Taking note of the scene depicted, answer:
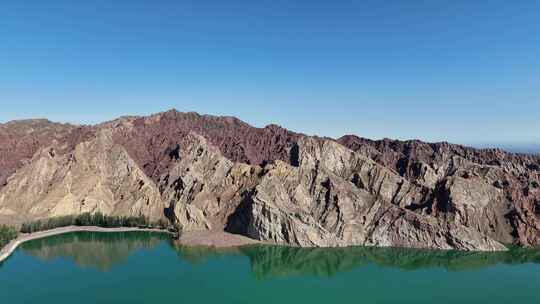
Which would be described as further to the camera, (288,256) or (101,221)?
(101,221)

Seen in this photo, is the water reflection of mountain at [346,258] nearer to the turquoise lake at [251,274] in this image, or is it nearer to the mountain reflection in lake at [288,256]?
the mountain reflection in lake at [288,256]

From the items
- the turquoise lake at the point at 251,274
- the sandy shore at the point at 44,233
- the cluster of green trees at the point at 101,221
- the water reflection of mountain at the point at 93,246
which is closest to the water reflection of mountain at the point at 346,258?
the turquoise lake at the point at 251,274

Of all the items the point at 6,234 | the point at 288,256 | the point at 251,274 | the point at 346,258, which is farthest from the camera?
the point at 288,256

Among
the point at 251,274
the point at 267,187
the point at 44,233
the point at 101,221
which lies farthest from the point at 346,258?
the point at 44,233

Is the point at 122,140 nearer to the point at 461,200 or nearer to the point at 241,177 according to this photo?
the point at 241,177

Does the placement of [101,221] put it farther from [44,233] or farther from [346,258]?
[346,258]

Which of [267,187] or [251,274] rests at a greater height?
[267,187]

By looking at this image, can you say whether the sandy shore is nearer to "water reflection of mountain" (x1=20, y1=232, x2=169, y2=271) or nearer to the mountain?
"water reflection of mountain" (x1=20, y1=232, x2=169, y2=271)

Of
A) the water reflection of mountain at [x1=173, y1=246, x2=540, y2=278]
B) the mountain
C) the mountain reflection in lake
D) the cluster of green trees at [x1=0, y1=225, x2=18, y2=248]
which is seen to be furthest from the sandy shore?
the water reflection of mountain at [x1=173, y1=246, x2=540, y2=278]
